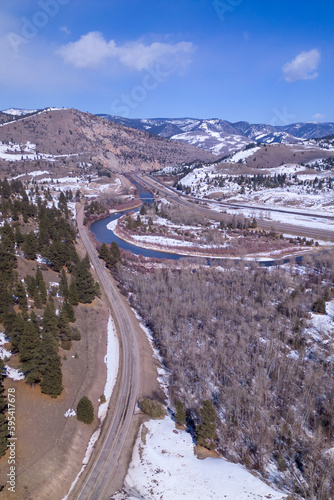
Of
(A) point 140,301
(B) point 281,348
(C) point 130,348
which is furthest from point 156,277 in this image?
(B) point 281,348

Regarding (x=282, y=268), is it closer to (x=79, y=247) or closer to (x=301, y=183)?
(x=79, y=247)

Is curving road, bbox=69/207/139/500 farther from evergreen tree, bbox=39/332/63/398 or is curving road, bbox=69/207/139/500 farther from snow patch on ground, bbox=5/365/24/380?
snow patch on ground, bbox=5/365/24/380

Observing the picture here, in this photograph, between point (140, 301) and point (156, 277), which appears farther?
point (156, 277)

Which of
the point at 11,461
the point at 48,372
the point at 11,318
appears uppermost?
the point at 11,318

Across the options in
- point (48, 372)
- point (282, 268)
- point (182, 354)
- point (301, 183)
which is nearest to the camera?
point (48, 372)

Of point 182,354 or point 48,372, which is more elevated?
point 48,372

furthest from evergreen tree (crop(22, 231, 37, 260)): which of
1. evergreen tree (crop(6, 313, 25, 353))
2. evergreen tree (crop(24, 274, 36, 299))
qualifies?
evergreen tree (crop(6, 313, 25, 353))

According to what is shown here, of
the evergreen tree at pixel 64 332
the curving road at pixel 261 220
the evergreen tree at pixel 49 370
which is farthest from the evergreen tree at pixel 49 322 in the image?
the curving road at pixel 261 220

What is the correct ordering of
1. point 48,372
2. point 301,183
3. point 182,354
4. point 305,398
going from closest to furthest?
point 48,372, point 305,398, point 182,354, point 301,183

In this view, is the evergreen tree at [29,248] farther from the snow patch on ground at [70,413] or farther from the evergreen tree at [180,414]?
the evergreen tree at [180,414]
